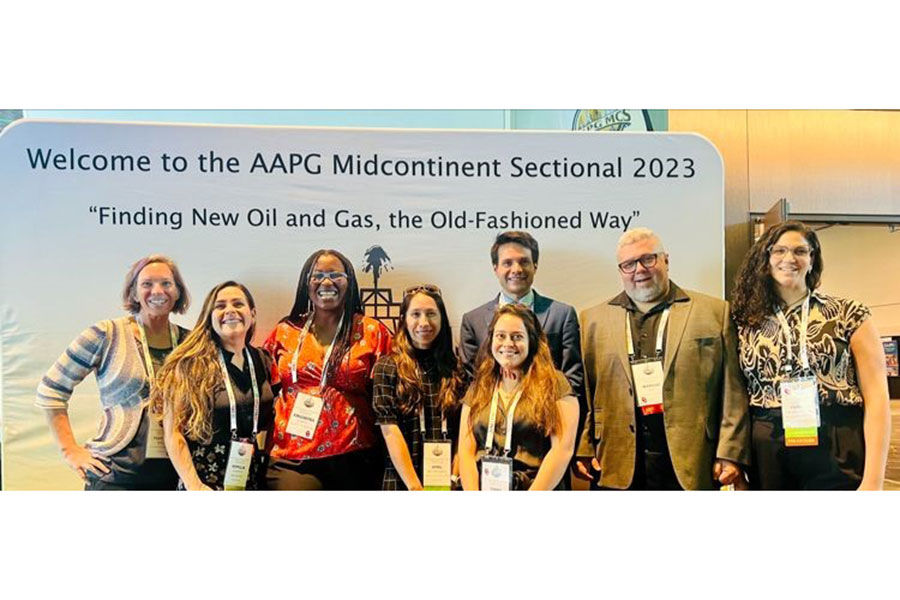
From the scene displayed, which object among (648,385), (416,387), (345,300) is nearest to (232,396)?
(345,300)

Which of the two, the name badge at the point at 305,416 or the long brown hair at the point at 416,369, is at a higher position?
the long brown hair at the point at 416,369

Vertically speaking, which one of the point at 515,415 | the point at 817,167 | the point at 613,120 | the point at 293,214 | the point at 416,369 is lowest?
the point at 515,415

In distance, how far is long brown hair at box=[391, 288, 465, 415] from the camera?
146 inches

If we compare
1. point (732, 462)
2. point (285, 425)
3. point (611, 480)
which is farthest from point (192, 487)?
→ point (732, 462)

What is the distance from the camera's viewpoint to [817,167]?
4.31 metres

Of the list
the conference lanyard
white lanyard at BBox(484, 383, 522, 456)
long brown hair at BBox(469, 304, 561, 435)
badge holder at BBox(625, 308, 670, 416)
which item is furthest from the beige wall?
the conference lanyard

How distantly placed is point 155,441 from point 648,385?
225 centimetres

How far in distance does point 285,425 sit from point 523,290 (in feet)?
4.11

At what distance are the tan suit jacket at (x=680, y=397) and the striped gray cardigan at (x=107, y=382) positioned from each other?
6.71 feet

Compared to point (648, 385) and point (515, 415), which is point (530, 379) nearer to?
point (515, 415)

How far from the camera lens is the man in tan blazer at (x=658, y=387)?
372 centimetres

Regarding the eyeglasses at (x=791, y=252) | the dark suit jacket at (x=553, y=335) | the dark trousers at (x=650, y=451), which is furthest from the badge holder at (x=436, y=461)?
the eyeglasses at (x=791, y=252)

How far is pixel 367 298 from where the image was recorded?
147 inches

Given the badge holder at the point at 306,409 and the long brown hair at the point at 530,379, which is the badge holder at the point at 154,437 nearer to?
the badge holder at the point at 306,409
